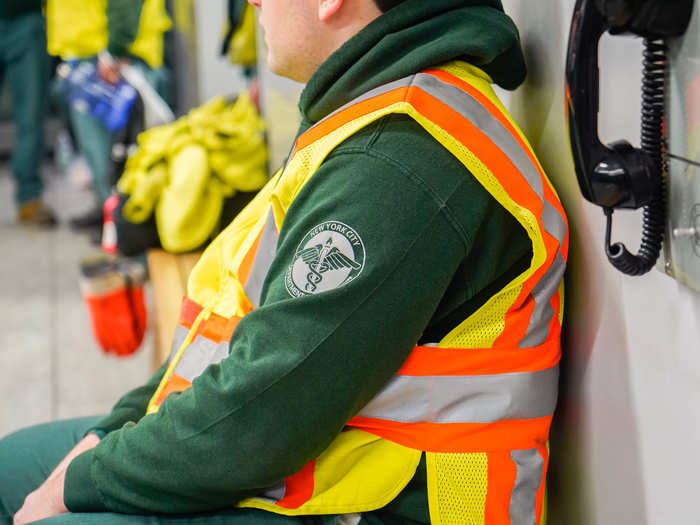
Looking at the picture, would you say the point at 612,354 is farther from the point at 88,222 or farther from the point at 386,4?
the point at 88,222

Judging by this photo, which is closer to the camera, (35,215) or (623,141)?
(623,141)

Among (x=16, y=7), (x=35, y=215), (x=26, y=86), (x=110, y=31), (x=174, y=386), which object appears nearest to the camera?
(x=174, y=386)

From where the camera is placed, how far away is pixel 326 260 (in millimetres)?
941

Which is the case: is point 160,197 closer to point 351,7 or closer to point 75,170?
point 351,7

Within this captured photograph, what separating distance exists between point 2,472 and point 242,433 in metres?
0.63

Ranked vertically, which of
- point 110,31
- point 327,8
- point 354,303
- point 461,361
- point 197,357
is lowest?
point 110,31

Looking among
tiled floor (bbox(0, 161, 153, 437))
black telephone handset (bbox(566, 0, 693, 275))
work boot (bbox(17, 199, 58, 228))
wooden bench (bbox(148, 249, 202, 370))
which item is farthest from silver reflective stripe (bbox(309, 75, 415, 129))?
work boot (bbox(17, 199, 58, 228))

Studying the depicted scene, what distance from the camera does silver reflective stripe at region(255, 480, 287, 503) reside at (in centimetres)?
107

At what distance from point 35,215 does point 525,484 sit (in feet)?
14.9

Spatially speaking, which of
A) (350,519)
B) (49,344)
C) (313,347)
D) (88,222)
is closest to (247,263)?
(313,347)

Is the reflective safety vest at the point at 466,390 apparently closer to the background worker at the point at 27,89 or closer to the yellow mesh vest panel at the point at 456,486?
the yellow mesh vest panel at the point at 456,486

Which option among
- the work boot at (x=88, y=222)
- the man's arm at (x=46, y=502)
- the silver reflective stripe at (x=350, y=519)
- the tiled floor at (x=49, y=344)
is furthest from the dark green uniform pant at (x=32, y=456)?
the work boot at (x=88, y=222)

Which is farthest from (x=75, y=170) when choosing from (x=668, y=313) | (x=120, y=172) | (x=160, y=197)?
(x=668, y=313)

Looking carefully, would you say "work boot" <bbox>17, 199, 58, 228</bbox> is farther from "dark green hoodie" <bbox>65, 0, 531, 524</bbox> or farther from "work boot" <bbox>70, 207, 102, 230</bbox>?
"dark green hoodie" <bbox>65, 0, 531, 524</bbox>
